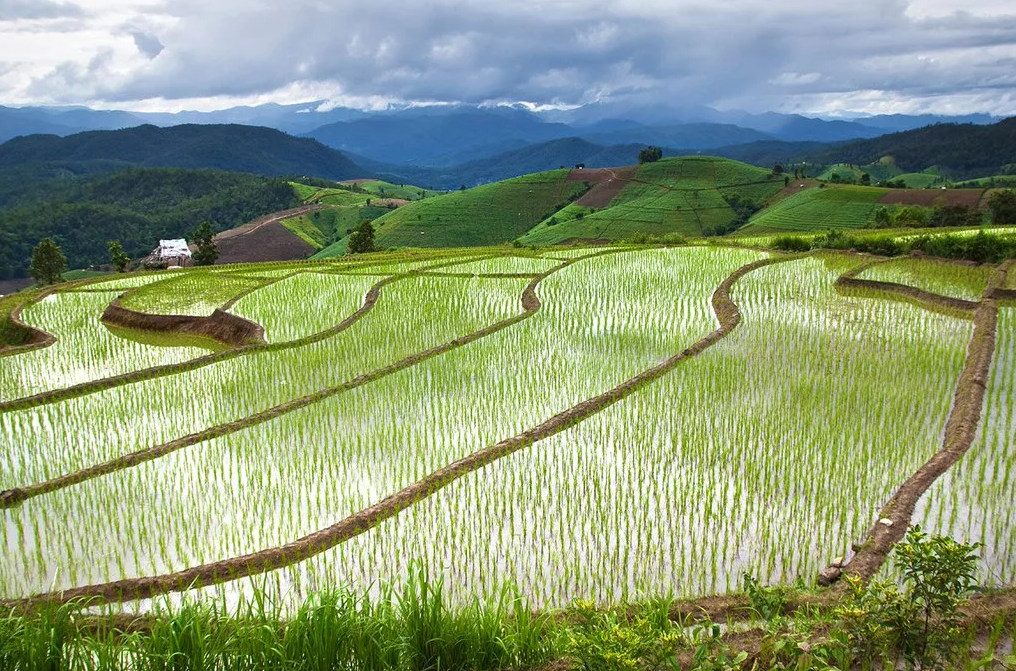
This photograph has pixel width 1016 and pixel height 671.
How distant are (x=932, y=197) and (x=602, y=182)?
29.4m

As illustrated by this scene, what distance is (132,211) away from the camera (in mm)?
84250

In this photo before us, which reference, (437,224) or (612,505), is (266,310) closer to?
(612,505)

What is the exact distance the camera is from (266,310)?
1328 cm

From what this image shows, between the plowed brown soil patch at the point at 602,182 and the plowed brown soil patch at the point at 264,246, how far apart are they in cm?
2627

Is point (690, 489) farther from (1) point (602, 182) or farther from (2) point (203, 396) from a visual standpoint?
(1) point (602, 182)

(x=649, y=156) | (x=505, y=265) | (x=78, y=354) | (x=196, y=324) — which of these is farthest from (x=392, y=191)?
(x=78, y=354)

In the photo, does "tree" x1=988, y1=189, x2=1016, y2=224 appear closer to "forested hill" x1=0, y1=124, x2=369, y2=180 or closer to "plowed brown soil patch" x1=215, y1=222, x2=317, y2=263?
"plowed brown soil patch" x1=215, y1=222, x2=317, y2=263

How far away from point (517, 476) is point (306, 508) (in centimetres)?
173

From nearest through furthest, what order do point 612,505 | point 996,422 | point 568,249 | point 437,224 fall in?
point 612,505
point 996,422
point 568,249
point 437,224

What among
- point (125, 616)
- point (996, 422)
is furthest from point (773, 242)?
point (125, 616)

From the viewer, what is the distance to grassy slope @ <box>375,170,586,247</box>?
2203 inches

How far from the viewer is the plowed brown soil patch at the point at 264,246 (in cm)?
5953

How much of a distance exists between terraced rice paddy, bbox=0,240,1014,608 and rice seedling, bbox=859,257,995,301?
2.44 feet

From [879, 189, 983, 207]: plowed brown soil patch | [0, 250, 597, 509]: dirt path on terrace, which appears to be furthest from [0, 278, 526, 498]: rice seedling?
[879, 189, 983, 207]: plowed brown soil patch
